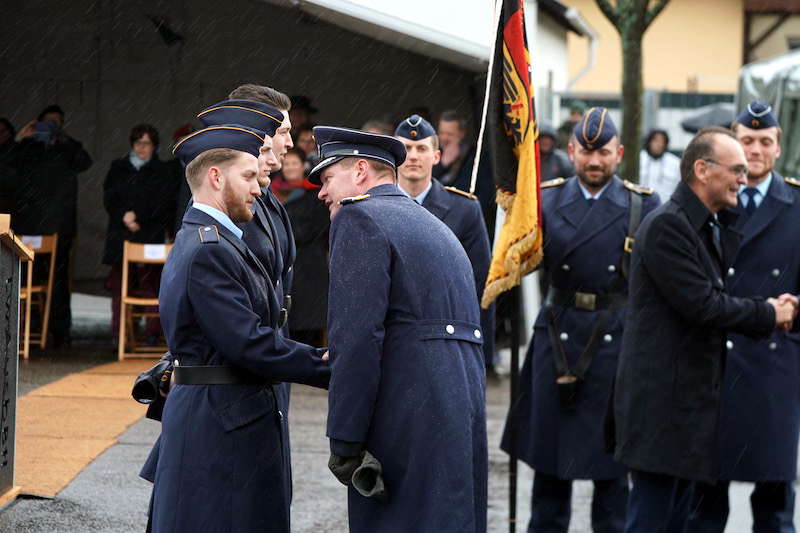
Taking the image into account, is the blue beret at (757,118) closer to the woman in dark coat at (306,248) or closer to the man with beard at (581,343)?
the man with beard at (581,343)

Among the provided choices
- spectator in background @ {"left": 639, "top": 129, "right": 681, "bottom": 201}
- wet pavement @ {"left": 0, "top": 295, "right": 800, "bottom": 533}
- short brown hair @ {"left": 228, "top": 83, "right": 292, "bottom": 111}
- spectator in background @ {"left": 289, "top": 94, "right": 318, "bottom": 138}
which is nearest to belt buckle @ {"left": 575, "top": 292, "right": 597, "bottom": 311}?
wet pavement @ {"left": 0, "top": 295, "right": 800, "bottom": 533}

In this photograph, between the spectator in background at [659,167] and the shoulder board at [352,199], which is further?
the spectator in background at [659,167]

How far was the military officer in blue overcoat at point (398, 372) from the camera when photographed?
4.42 m

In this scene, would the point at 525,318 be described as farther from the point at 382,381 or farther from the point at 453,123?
the point at 382,381

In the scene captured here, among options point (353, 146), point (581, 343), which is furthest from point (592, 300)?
point (353, 146)

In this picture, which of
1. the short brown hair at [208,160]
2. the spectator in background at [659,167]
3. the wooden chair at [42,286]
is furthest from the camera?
Answer: the spectator in background at [659,167]

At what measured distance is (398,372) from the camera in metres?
4.48

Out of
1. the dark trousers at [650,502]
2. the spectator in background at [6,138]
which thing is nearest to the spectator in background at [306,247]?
the spectator in background at [6,138]

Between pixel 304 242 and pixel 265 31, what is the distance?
3.78 m

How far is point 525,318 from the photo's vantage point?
12.3m

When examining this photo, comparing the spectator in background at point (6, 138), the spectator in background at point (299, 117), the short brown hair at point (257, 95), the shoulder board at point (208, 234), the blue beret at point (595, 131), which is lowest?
the shoulder board at point (208, 234)

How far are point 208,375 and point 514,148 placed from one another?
2.72 meters

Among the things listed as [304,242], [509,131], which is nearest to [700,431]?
[509,131]

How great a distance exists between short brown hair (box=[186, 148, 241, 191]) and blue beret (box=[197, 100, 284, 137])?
0.17 meters
